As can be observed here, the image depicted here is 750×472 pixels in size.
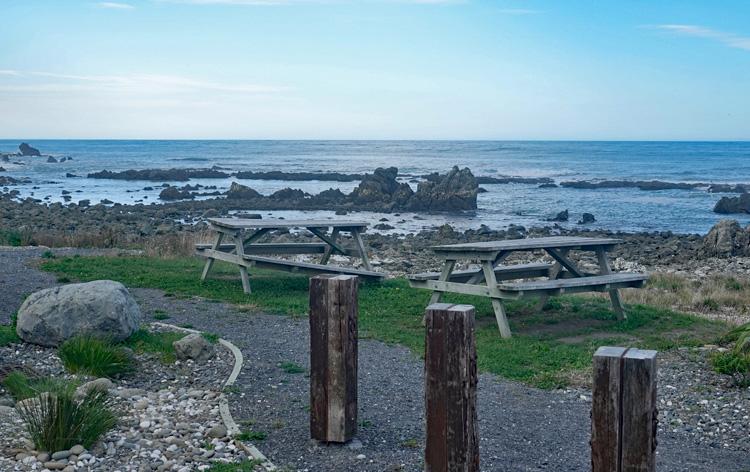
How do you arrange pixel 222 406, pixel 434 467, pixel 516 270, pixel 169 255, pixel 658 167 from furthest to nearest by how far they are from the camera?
pixel 658 167 < pixel 169 255 < pixel 516 270 < pixel 222 406 < pixel 434 467

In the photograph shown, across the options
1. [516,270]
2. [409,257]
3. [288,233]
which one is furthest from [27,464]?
[288,233]

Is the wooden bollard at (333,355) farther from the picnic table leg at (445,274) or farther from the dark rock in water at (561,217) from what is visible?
the dark rock in water at (561,217)

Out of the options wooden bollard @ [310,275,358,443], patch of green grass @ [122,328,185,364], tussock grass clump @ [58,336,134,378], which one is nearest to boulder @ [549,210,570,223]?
patch of green grass @ [122,328,185,364]

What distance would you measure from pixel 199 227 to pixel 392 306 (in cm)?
1819

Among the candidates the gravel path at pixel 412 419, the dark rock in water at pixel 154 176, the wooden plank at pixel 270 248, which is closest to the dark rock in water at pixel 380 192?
the dark rock in water at pixel 154 176

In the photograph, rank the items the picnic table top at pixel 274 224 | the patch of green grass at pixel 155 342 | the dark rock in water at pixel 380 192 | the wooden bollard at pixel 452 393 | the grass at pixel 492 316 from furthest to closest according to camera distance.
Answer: the dark rock in water at pixel 380 192 → the picnic table top at pixel 274 224 → the grass at pixel 492 316 → the patch of green grass at pixel 155 342 → the wooden bollard at pixel 452 393

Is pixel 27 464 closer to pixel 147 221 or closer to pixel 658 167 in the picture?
pixel 147 221

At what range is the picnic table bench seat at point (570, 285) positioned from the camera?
9969 mm

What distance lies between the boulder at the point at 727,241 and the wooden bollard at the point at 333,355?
64.9ft

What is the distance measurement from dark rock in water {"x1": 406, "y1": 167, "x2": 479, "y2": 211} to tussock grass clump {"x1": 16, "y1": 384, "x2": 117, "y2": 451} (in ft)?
117

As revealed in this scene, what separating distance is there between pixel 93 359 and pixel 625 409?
197 inches

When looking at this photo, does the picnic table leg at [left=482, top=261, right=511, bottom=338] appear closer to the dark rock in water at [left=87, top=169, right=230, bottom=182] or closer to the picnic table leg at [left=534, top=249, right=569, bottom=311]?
the picnic table leg at [left=534, top=249, right=569, bottom=311]

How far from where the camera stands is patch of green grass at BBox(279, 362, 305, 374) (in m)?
7.92

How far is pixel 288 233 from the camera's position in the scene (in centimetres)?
2861
